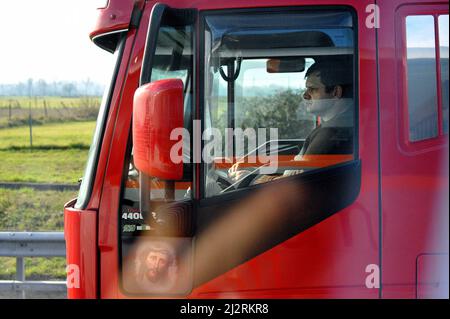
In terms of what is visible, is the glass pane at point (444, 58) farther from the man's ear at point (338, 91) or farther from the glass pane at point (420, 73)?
the man's ear at point (338, 91)

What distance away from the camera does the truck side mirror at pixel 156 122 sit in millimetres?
2523

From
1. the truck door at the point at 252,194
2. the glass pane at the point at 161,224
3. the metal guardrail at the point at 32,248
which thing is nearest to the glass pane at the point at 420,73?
the truck door at the point at 252,194

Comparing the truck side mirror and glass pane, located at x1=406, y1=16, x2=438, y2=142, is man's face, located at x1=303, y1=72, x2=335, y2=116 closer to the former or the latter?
glass pane, located at x1=406, y1=16, x2=438, y2=142

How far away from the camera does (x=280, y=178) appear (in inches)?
115

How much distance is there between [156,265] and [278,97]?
3.25ft

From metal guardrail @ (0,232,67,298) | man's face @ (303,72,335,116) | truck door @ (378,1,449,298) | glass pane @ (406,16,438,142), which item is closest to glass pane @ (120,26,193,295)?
man's face @ (303,72,335,116)

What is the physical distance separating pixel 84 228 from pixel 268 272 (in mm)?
851

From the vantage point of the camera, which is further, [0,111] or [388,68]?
Answer: [0,111]

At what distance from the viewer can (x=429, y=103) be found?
2898 mm

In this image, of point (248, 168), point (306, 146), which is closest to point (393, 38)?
point (306, 146)

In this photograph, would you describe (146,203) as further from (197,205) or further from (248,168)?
(248,168)

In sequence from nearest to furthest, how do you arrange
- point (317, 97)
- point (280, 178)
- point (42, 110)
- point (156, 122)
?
point (156, 122), point (280, 178), point (317, 97), point (42, 110)

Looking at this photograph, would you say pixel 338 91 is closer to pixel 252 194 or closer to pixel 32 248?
pixel 252 194

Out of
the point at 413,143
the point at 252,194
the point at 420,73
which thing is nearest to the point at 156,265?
the point at 252,194
